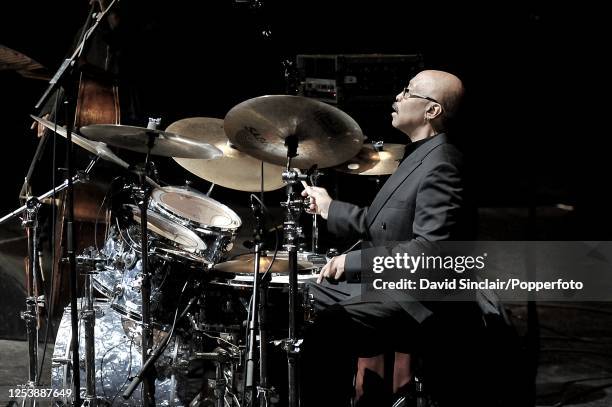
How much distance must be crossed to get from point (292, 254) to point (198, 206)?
1.26 m

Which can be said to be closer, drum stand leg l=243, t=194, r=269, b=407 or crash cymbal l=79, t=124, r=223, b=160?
drum stand leg l=243, t=194, r=269, b=407

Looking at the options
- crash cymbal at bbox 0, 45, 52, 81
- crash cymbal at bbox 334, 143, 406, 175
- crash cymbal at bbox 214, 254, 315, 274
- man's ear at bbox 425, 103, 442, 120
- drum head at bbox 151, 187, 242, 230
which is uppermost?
crash cymbal at bbox 0, 45, 52, 81

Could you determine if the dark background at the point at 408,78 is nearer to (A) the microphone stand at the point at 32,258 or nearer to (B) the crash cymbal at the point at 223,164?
(B) the crash cymbal at the point at 223,164

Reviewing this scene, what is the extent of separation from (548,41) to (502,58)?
53 centimetres

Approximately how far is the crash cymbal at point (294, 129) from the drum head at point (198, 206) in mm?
677

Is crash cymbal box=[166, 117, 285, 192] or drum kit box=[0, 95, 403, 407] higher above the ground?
crash cymbal box=[166, 117, 285, 192]

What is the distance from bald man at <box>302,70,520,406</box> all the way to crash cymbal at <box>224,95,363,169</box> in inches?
11.6

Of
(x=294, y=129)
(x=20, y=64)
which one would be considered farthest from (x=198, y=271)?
(x=20, y=64)

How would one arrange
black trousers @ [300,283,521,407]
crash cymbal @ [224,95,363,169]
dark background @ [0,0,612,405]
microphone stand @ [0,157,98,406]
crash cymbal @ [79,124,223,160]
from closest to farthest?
black trousers @ [300,283,521,407], crash cymbal @ [224,95,363,169], crash cymbal @ [79,124,223,160], microphone stand @ [0,157,98,406], dark background @ [0,0,612,405]

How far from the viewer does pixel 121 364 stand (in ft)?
12.3

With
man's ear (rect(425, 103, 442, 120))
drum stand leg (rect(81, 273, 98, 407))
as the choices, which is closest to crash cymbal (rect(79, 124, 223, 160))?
drum stand leg (rect(81, 273, 98, 407))

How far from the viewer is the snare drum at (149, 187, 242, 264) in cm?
371

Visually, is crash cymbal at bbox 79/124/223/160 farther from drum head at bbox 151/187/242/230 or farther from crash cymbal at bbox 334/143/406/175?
crash cymbal at bbox 334/143/406/175

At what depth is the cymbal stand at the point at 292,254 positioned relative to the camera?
2.97 metres
